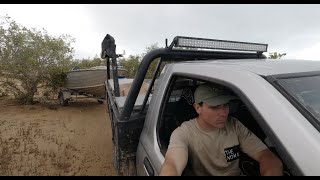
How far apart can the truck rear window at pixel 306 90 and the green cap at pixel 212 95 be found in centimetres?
49

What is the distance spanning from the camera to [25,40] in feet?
37.2

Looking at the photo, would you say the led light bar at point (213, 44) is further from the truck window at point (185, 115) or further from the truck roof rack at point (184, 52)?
the truck window at point (185, 115)

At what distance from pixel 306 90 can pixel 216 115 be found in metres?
0.60

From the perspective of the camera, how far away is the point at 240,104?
2617mm

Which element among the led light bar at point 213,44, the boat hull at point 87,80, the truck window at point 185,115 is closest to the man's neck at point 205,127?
the truck window at point 185,115

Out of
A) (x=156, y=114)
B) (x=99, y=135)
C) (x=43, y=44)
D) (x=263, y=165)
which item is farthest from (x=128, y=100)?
(x=43, y=44)

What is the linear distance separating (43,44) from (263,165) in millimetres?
11192

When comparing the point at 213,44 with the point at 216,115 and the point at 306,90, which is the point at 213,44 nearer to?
the point at 216,115

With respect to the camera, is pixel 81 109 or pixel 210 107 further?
pixel 81 109

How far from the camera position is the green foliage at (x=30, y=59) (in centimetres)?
1112

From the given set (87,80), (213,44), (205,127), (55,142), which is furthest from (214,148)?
(87,80)

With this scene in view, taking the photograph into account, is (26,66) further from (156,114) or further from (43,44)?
(156,114)

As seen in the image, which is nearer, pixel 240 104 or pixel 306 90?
pixel 306 90

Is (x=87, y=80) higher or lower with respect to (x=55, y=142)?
→ higher
